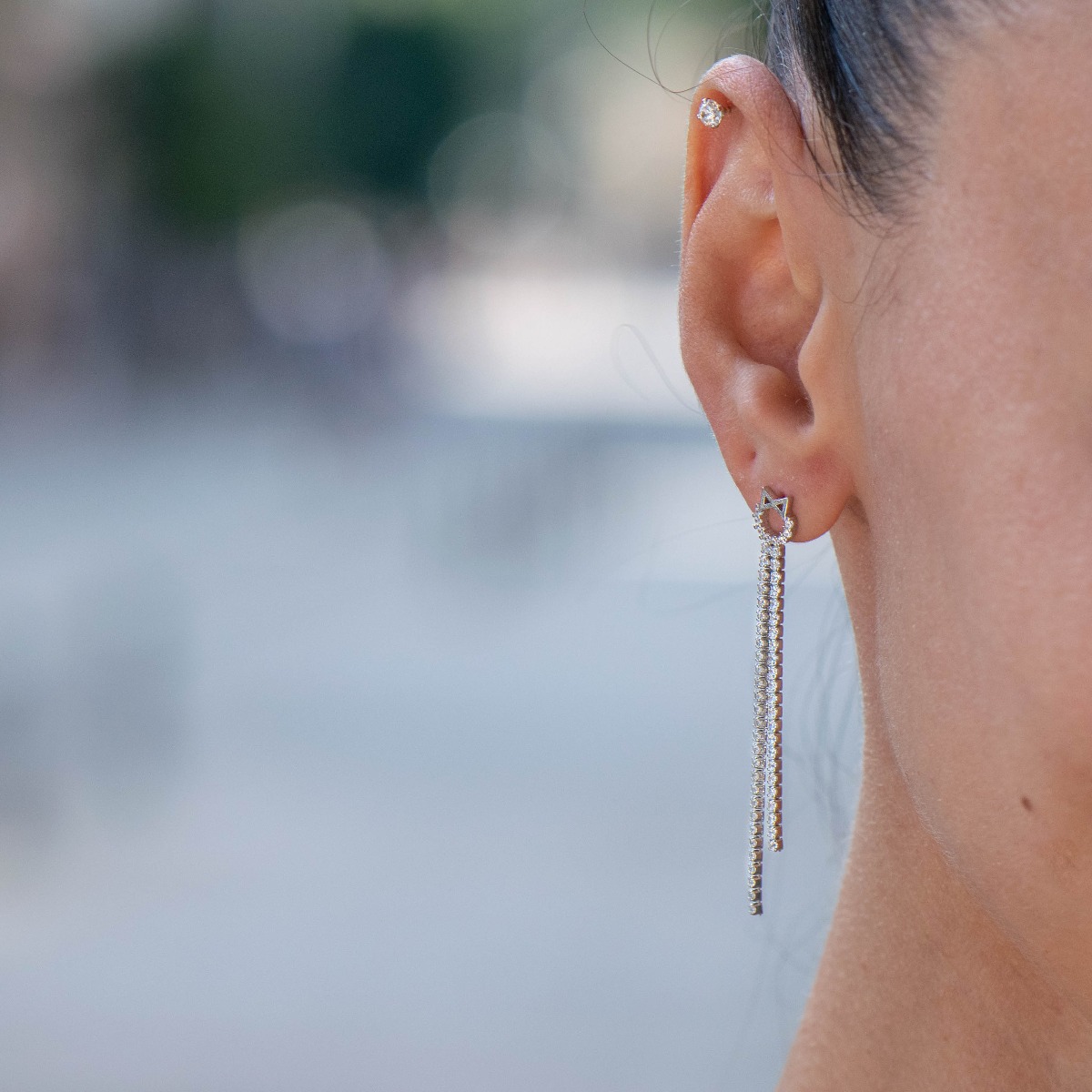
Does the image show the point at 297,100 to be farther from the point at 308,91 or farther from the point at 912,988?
the point at 912,988

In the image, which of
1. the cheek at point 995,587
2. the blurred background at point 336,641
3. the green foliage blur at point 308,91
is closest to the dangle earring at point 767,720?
the cheek at point 995,587

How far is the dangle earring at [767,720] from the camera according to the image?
982 millimetres

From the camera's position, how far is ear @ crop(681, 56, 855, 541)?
2.85ft

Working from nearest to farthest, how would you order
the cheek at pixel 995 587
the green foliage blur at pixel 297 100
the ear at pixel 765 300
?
the cheek at pixel 995 587 < the ear at pixel 765 300 < the green foliage blur at pixel 297 100

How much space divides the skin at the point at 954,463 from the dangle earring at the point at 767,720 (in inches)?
1.8

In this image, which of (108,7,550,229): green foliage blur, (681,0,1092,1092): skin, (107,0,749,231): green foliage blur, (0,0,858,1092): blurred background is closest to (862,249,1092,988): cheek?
(681,0,1092,1092): skin

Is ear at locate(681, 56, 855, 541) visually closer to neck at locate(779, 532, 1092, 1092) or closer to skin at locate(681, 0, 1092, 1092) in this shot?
skin at locate(681, 0, 1092, 1092)

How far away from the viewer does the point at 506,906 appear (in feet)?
14.5

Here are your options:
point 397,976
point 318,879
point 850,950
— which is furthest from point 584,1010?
point 850,950

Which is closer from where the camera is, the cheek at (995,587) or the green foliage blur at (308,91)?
the cheek at (995,587)

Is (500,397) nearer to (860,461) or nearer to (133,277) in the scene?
(133,277)

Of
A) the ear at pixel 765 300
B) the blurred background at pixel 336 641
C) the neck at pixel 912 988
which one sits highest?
the ear at pixel 765 300

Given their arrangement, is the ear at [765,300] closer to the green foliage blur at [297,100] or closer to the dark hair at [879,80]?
the dark hair at [879,80]

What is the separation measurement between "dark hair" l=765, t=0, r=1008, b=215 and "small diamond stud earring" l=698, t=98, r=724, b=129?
5cm
